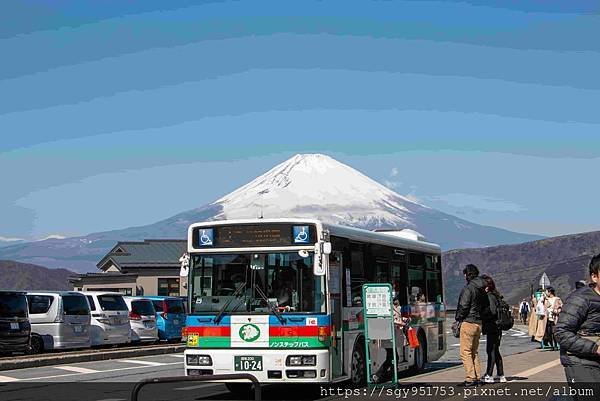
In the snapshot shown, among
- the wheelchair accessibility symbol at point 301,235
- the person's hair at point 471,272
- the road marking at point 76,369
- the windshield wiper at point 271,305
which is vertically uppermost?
the wheelchair accessibility symbol at point 301,235

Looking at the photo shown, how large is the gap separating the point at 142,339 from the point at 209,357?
1837 cm

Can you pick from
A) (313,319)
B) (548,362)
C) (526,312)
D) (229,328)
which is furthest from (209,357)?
(526,312)

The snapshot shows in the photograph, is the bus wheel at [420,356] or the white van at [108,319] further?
the white van at [108,319]

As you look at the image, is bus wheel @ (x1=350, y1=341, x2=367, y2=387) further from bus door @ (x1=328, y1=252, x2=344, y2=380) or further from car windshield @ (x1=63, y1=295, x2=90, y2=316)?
car windshield @ (x1=63, y1=295, x2=90, y2=316)

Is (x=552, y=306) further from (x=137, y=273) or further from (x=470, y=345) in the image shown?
(x=137, y=273)

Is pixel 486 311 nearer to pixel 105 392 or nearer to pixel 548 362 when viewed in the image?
pixel 548 362

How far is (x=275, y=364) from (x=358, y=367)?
226 centimetres

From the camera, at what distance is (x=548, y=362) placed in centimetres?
2125

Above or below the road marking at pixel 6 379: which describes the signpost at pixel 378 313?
above

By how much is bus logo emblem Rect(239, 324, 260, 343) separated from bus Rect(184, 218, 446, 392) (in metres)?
0.01

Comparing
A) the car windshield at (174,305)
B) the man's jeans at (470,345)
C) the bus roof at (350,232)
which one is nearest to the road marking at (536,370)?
the man's jeans at (470,345)

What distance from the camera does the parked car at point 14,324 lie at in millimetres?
24781

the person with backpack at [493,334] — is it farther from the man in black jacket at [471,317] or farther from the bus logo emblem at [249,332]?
the bus logo emblem at [249,332]

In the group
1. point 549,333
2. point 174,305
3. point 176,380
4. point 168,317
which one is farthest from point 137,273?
point 176,380
